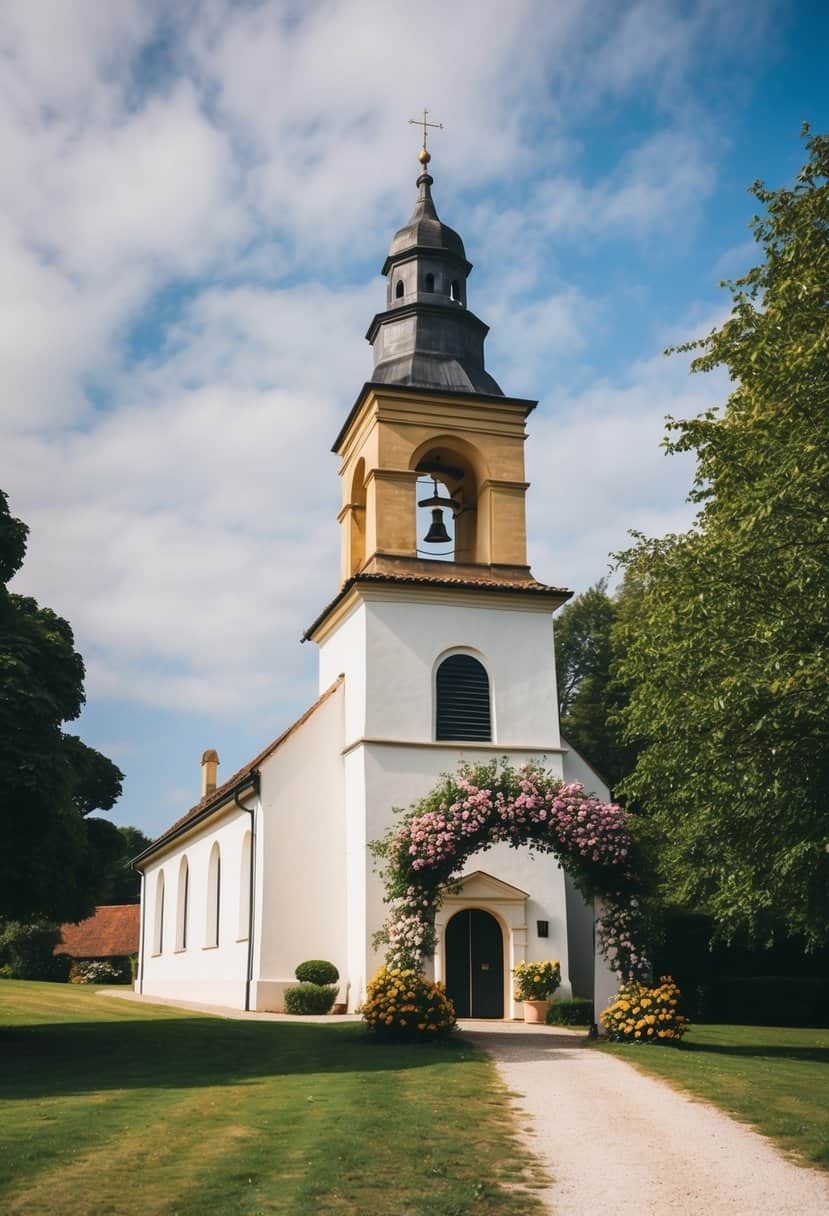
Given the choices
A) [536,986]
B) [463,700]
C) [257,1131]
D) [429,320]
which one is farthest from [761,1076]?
[429,320]

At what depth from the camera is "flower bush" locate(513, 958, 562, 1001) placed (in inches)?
1068

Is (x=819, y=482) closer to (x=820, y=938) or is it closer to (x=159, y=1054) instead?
(x=820, y=938)

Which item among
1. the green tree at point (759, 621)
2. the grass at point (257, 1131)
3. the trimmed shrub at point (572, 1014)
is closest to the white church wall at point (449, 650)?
the trimmed shrub at point (572, 1014)

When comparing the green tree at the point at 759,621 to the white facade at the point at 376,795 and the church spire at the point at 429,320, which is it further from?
the church spire at the point at 429,320

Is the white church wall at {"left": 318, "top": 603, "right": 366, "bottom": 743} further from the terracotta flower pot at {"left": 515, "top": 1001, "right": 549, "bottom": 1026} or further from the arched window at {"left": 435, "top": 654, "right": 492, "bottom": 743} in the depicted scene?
the terracotta flower pot at {"left": 515, "top": 1001, "right": 549, "bottom": 1026}

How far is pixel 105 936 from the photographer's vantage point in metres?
60.2

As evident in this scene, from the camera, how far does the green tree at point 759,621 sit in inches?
656

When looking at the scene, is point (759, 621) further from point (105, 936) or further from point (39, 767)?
point (105, 936)

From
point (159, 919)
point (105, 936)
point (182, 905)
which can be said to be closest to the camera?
point (182, 905)

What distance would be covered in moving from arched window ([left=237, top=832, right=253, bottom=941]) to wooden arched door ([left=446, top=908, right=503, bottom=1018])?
5458 mm

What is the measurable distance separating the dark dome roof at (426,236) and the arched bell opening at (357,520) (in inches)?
241

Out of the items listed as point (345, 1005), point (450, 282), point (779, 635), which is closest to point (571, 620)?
point (450, 282)

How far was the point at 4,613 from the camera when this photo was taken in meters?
19.1

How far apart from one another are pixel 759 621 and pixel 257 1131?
34.2 feet
